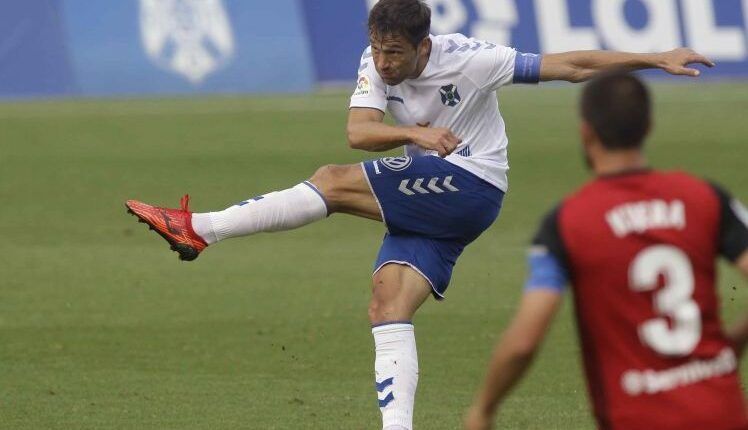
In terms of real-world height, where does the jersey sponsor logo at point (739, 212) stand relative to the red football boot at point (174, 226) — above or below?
above

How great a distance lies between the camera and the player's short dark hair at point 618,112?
14.4ft

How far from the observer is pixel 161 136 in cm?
2478

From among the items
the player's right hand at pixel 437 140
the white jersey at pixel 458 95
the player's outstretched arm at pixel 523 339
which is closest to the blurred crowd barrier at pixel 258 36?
the white jersey at pixel 458 95

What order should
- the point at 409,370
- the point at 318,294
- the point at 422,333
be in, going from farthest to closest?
the point at 318,294 → the point at 422,333 → the point at 409,370

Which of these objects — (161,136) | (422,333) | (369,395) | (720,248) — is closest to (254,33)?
(161,136)

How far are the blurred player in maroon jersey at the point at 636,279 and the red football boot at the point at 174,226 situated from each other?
3268 millimetres

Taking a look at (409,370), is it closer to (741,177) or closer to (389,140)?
(389,140)

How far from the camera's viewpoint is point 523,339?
170 inches

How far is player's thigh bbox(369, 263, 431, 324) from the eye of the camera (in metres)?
7.43

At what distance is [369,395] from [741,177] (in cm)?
1195

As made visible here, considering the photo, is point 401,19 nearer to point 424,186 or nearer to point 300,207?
point 424,186

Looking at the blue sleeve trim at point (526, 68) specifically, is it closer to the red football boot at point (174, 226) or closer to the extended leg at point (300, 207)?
the extended leg at point (300, 207)

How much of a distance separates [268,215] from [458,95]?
41.1 inches

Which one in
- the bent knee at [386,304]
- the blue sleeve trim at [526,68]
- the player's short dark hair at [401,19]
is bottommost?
the bent knee at [386,304]
